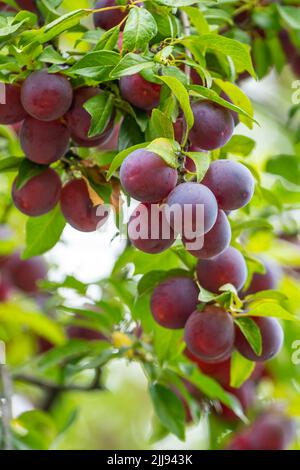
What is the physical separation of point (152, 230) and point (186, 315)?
19cm

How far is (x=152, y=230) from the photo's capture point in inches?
32.1

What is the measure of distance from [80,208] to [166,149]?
224 millimetres

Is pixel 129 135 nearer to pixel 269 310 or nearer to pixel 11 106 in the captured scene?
pixel 11 106

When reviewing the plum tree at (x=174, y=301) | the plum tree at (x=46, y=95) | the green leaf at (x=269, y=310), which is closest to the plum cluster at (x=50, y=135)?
the plum tree at (x=46, y=95)

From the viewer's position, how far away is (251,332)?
939 mm

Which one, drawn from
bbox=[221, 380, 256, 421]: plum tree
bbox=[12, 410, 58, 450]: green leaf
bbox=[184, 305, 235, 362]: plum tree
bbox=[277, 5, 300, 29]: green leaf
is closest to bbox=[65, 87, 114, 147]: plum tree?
bbox=[184, 305, 235, 362]: plum tree

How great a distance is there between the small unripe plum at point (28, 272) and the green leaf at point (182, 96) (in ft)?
3.28

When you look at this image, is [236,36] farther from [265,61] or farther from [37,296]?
[37,296]

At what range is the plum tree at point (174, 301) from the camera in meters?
0.96

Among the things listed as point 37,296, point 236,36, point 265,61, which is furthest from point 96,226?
point 37,296

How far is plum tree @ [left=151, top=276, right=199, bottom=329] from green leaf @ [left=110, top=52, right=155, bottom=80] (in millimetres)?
282

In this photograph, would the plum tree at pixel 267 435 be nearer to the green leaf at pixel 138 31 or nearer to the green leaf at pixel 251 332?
the green leaf at pixel 251 332

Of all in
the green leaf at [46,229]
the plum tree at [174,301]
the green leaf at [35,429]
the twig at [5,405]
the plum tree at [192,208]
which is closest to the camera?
the plum tree at [192,208]

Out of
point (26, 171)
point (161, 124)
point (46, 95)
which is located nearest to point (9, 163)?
point (26, 171)
